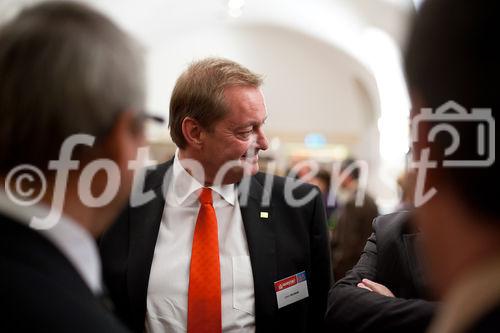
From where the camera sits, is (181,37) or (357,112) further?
(357,112)

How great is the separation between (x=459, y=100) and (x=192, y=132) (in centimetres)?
143

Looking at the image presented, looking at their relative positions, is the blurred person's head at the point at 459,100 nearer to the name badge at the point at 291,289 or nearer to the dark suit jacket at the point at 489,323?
the dark suit jacket at the point at 489,323

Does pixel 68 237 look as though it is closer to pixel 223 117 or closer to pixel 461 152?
pixel 461 152

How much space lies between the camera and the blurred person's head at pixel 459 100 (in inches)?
25.1

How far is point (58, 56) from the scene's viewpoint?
0.84 m

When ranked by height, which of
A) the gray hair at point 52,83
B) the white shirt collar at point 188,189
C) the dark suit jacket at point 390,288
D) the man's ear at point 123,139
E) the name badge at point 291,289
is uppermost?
the gray hair at point 52,83

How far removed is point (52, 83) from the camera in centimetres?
83

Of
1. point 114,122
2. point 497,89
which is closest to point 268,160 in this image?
point 114,122

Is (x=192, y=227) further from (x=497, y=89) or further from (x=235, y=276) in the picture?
(x=497, y=89)

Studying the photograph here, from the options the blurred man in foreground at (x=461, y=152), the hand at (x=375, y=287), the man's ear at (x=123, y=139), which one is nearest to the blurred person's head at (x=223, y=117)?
the hand at (x=375, y=287)

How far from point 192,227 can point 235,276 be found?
231 mm

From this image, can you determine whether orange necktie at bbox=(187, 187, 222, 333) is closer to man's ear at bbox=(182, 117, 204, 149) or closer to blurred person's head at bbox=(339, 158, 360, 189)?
man's ear at bbox=(182, 117, 204, 149)

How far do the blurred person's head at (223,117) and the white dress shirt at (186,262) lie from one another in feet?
0.30

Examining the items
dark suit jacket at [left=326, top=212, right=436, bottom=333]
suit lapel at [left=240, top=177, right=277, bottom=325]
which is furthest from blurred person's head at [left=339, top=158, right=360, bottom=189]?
dark suit jacket at [left=326, top=212, right=436, bottom=333]
